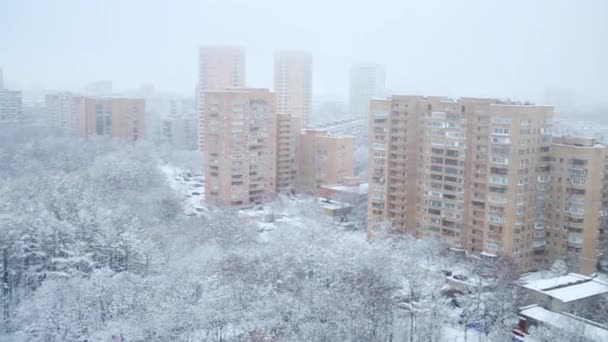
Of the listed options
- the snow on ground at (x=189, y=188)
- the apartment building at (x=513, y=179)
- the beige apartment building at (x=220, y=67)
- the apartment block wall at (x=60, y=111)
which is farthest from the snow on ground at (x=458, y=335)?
the apartment block wall at (x=60, y=111)

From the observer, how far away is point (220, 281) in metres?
9.48

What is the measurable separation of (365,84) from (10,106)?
1858cm

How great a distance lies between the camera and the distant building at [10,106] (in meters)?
31.4

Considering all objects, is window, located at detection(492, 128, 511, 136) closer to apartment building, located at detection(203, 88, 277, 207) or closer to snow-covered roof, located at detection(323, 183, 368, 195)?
snow-covered roof, located at detection(323, 183, 368, 195)

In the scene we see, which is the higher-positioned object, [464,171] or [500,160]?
[500,160]

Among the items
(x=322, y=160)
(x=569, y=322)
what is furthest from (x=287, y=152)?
(x=569, y=322)

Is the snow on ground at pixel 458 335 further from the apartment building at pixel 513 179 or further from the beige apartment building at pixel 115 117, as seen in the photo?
the beige apartment building at pixel 115 117

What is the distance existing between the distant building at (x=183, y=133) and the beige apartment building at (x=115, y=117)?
9.12ft

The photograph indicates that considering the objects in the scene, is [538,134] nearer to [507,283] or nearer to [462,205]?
[462,205]

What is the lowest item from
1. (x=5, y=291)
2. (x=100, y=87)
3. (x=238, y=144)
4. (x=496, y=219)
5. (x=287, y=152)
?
(x=5, y=291)

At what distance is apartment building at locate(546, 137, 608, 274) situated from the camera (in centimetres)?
1146

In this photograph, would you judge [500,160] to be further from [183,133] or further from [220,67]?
[183,133]

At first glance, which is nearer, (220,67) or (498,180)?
(498,180)

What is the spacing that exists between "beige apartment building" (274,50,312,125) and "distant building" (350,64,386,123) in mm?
5399
